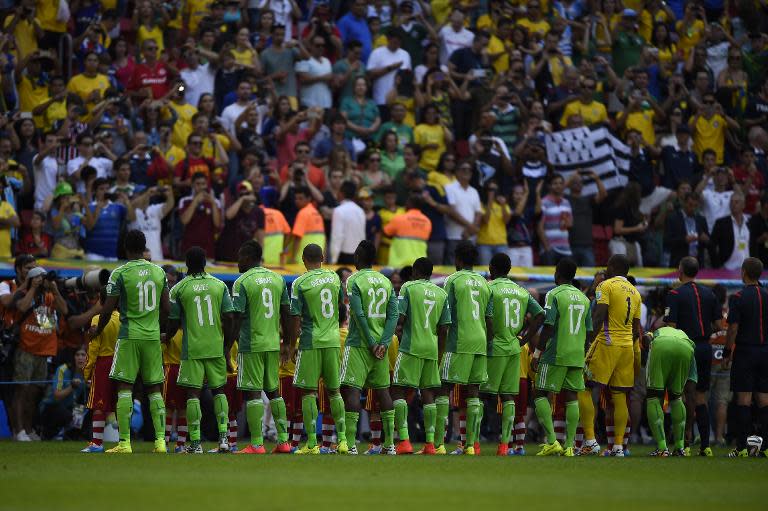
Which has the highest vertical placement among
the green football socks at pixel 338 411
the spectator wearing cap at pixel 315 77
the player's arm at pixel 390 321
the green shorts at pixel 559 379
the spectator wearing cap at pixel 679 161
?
the spectator wearing cap at pixel 315 77

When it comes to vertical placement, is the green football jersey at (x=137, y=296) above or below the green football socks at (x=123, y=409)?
above

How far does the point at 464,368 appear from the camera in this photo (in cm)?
1847

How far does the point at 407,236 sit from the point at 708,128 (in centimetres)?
940

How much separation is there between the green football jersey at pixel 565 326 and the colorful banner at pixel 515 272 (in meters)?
5.75

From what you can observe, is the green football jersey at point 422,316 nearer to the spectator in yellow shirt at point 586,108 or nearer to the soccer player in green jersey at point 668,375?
the soccer player in green jersey at point 668,375

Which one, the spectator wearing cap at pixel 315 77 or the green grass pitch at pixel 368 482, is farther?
the spectator wearing cap at pixel 315 77

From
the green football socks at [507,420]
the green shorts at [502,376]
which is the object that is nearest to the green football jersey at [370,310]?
the green shorts at [502,376]

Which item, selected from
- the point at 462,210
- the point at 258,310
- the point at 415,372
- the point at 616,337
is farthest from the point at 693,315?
the point at 462,210

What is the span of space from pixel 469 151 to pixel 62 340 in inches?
389

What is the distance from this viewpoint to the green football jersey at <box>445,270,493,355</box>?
18.5m

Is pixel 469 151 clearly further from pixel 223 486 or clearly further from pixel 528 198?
pixel 223 486

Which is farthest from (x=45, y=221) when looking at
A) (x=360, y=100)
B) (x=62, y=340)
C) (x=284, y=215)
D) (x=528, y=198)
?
(x=528, y=198)

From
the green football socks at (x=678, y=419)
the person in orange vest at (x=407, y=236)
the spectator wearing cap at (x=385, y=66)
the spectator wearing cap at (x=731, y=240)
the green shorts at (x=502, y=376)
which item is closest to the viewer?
the green shorts at (x=502, y=376)

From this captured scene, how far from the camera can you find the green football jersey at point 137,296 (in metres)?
17.5
